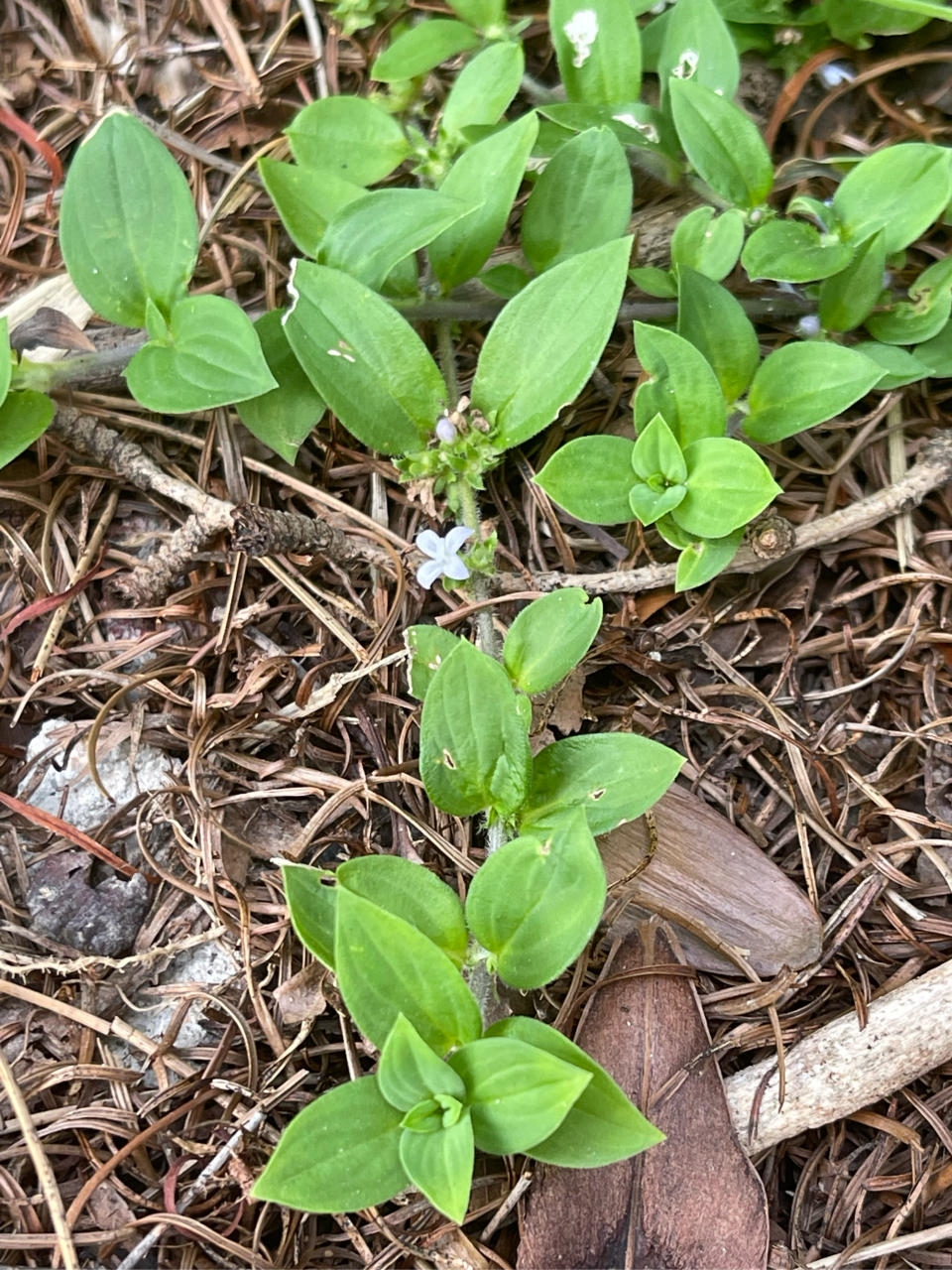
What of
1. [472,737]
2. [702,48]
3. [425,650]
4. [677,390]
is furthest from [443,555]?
[702,48]

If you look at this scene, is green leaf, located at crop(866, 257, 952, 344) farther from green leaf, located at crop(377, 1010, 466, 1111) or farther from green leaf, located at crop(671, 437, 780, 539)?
green leaf, located at crop(377, 1010, 466, 1111)

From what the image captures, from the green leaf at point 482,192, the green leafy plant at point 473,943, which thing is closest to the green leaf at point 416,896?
the green leafy plant at point 473,943

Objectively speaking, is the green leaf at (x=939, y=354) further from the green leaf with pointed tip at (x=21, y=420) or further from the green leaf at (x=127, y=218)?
the green leaf with pointed tip at (x=21, y=420)

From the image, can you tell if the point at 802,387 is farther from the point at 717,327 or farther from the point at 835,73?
the point at 835,73

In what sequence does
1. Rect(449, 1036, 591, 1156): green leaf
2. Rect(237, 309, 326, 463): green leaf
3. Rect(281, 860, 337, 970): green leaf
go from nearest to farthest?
1. Rect(449, 1036, 591, 1156): green leaf
2. Rect(281, 860, 337, 970): green leaf
3. Rect(237, 309, 326, 463): green leaf

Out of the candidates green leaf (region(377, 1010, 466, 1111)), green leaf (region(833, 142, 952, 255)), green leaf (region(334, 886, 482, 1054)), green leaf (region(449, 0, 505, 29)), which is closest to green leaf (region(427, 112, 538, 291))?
green leaf (region(449, 0, 505, 29))

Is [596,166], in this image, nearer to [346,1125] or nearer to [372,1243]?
[346,1125]
